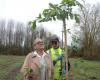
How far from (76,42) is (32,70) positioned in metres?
1.02

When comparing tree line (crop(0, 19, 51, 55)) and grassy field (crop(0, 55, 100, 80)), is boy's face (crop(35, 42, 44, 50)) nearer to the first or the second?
grassy field (crop(0, 55, 100, 80))

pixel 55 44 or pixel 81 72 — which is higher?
pixel 55 44

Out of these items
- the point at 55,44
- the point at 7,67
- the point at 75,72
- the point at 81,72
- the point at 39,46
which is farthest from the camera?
the point at 7,67

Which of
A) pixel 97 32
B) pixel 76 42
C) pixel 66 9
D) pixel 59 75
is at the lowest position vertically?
pixel 59 75

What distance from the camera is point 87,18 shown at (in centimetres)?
7106

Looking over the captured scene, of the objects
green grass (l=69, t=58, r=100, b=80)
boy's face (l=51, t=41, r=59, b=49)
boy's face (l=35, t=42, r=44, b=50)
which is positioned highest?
boy's face (l=51, t=41, r=59, b=49)

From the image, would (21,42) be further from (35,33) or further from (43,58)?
(43,58)

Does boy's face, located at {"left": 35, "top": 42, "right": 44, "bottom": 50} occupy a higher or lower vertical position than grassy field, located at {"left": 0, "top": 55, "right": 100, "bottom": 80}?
higher

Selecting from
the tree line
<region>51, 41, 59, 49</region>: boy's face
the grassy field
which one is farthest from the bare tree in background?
<region>51, 41, 59, 49</region>: boy's face

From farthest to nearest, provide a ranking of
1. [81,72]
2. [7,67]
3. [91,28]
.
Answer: [91,28], [7,67], [81,72]

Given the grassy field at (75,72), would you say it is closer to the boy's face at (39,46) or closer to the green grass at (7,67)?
the green grass at (7,67)

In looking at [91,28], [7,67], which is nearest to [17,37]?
[91,28]

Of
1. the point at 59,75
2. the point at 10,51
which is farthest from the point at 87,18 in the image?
the point at 59,75

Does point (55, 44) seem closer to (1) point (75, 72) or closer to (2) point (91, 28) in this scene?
(1) point (75, 72)
